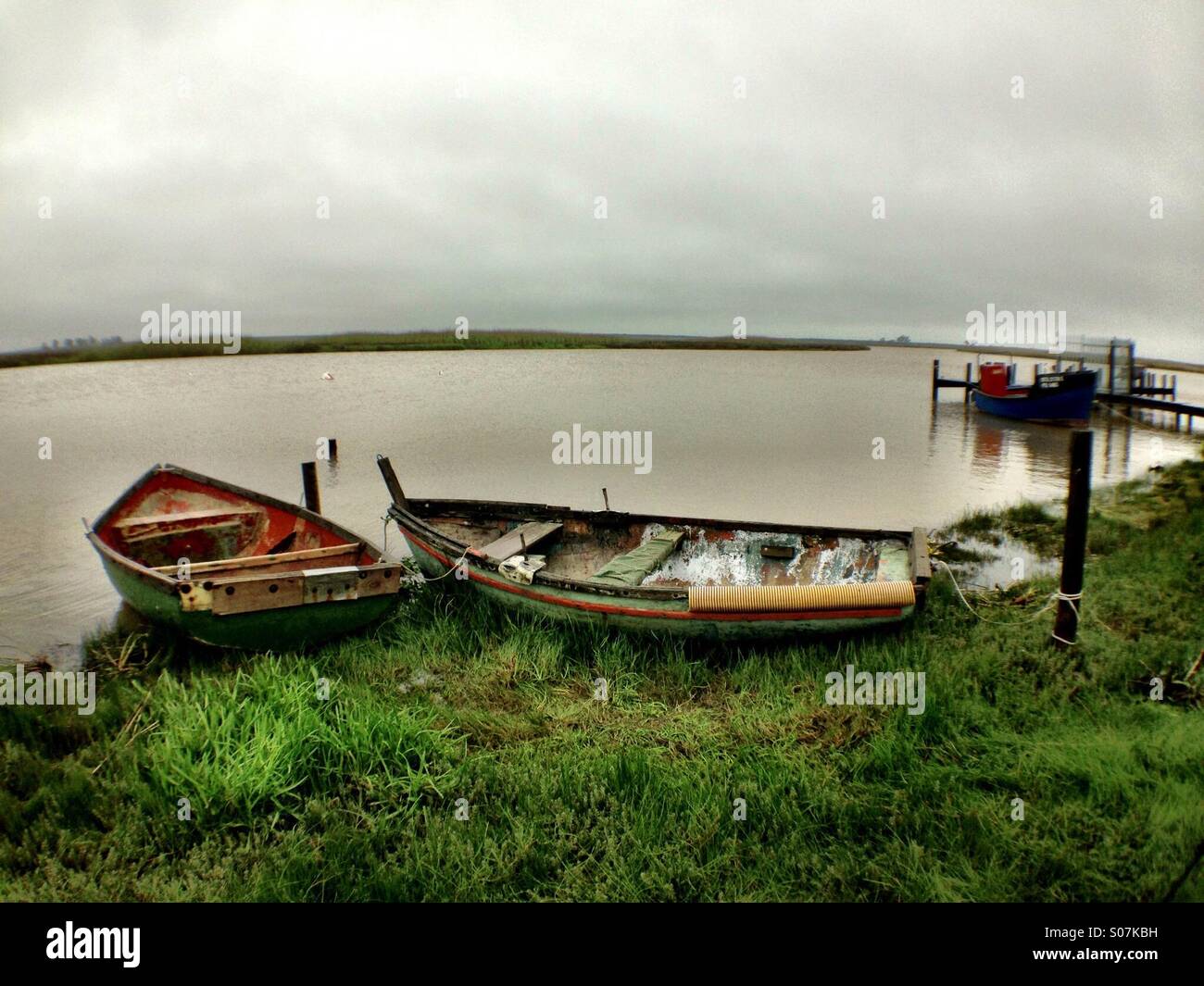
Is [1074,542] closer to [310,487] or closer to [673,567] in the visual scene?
[673,567]

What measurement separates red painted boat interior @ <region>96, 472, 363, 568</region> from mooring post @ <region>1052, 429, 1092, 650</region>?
694 centimetres

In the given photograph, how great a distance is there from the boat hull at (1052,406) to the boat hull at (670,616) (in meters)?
27.0

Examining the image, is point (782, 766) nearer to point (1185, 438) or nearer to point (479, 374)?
point (1185, 438)

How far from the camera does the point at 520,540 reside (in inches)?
351

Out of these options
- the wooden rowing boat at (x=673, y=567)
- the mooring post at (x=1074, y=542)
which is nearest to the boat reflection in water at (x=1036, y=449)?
the wooden rowing boat at (x=673, y=567)

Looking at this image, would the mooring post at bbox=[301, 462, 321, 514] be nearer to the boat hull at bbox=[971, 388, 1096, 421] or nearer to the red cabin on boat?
the boat hull at bbox=[971, 388, 1096, 421]

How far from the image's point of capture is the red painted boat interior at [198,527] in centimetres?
884

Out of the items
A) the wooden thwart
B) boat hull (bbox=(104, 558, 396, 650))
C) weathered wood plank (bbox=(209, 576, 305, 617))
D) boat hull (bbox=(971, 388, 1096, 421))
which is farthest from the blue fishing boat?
weathered wood plank (bbox=(209, 576, 305, 617))

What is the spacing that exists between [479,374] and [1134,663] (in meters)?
69.5

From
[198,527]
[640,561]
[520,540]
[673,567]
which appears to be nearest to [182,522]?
[198,527]

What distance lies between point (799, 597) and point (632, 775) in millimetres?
2447

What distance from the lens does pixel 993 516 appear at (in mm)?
13836

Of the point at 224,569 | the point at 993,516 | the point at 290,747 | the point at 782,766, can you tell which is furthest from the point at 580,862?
the point at 993,516

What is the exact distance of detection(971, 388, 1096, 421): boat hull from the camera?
28.5m
